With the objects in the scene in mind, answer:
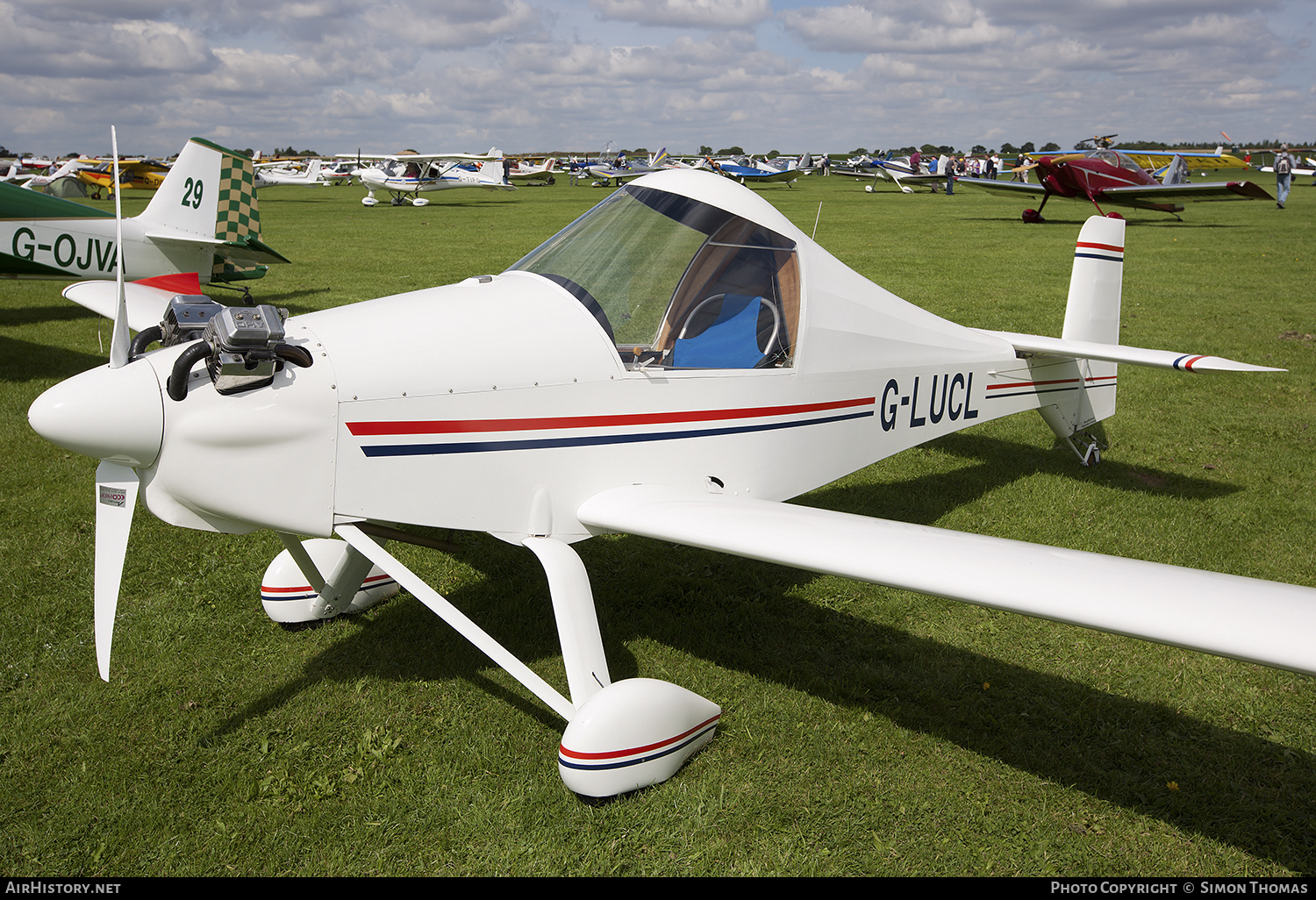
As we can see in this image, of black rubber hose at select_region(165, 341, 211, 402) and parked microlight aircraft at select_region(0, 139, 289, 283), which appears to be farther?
parked microlight aircraft at select_region(0, 139, 289, 283)

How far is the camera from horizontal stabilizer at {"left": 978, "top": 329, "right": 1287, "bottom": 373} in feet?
14.3

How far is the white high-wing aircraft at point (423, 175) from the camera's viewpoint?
38344mm

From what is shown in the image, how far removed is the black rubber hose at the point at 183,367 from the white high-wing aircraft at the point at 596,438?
0.01 metres

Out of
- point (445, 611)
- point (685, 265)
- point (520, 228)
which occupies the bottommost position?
point (445, 611)

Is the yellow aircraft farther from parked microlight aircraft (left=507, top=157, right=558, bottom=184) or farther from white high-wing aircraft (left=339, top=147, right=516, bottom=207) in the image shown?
parked microlight aircraft (left=507, top=157, right=558, bottom=184)

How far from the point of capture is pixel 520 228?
24203 millimetres

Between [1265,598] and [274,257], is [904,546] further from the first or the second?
[274,257]

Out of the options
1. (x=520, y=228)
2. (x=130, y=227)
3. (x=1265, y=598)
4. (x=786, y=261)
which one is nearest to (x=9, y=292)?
(x=130, y=227)

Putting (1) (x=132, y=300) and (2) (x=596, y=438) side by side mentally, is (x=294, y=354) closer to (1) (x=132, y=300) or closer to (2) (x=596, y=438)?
(2) (x=596, y=438)

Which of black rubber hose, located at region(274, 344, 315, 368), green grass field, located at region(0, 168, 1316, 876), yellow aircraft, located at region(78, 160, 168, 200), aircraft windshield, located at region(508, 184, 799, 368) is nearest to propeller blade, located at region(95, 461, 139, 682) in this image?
green grass field, located at region(0, 168, 1316, 876)

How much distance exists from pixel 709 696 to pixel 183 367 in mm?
2418

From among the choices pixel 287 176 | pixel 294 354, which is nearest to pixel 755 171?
pixel 287 176

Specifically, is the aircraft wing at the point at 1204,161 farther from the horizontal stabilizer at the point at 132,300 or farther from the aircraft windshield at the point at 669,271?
the horizontal stabilizer at the point at 132,300

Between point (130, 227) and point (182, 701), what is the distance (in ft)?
33.2
